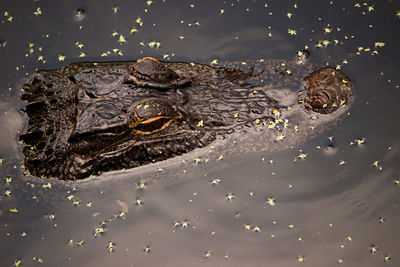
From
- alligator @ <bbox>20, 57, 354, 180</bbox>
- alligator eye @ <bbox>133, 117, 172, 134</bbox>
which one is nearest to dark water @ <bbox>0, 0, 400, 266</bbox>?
alligator @ <bbox>20, 57, 354, 180</bbox>

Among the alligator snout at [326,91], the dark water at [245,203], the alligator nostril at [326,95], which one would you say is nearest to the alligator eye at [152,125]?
the dark water at [245,203]

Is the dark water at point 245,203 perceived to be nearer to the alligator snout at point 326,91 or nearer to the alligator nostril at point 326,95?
the alligator snout at point 326,91

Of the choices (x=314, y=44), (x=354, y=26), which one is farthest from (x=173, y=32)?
(x=354, y=26)

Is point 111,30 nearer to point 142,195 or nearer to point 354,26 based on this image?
point 142,195

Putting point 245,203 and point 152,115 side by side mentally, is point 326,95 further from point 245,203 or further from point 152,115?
point 152,115

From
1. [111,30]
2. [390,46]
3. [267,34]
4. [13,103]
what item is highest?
[390,46]

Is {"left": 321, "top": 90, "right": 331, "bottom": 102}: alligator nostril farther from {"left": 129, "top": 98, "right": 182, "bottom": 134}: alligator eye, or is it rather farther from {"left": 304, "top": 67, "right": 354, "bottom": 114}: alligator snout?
{"left": 129, "top": 98, "right": 182, "bottom": 134}: alligator eye
